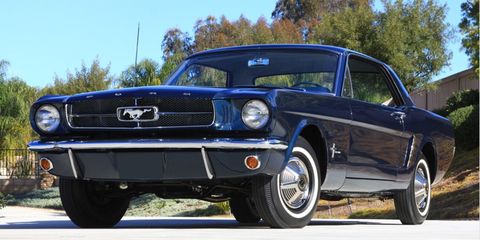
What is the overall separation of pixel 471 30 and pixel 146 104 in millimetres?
19869

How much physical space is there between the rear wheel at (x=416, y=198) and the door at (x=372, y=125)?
1.51 feet

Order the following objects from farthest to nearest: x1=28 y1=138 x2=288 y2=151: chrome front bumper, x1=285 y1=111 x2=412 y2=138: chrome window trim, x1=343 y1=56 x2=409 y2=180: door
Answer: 1. x1=343 y1=56 x2=409 y2=180: door
2. x1=285 y1=111 x2=412 y2=138: chrome window trim
3. x1=28 y1=138 x2=288 y2=151: chrome front bumper

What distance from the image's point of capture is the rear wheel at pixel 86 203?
6867 millimetres

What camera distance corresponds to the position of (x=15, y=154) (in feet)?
99.3

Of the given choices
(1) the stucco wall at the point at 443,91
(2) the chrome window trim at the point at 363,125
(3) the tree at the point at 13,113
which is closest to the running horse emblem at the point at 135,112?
(2) the chrome window trim at the point at 363,125

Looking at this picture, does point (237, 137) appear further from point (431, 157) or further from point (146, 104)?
point (431, 157)

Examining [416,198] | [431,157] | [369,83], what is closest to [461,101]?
[431,157]

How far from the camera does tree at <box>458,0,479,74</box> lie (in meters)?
24.4

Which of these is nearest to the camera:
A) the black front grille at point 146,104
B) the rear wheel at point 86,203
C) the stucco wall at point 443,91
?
the black front grille at point 146,104

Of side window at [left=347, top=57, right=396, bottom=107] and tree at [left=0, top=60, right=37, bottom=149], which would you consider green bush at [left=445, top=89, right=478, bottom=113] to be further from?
side window at [left=347, top=57, right=396, bottom=107]

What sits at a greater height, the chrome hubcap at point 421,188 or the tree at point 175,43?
the tree at point 175,43

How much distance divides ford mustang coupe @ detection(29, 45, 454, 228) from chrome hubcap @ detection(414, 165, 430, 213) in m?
0.53

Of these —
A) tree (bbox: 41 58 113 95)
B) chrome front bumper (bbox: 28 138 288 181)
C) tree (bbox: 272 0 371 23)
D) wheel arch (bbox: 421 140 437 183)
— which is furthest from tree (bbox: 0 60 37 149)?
tree (bbox: 272 0 371 23)

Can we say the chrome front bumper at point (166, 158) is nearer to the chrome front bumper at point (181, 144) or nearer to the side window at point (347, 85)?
the chrome front bumper at point (181, 144)
